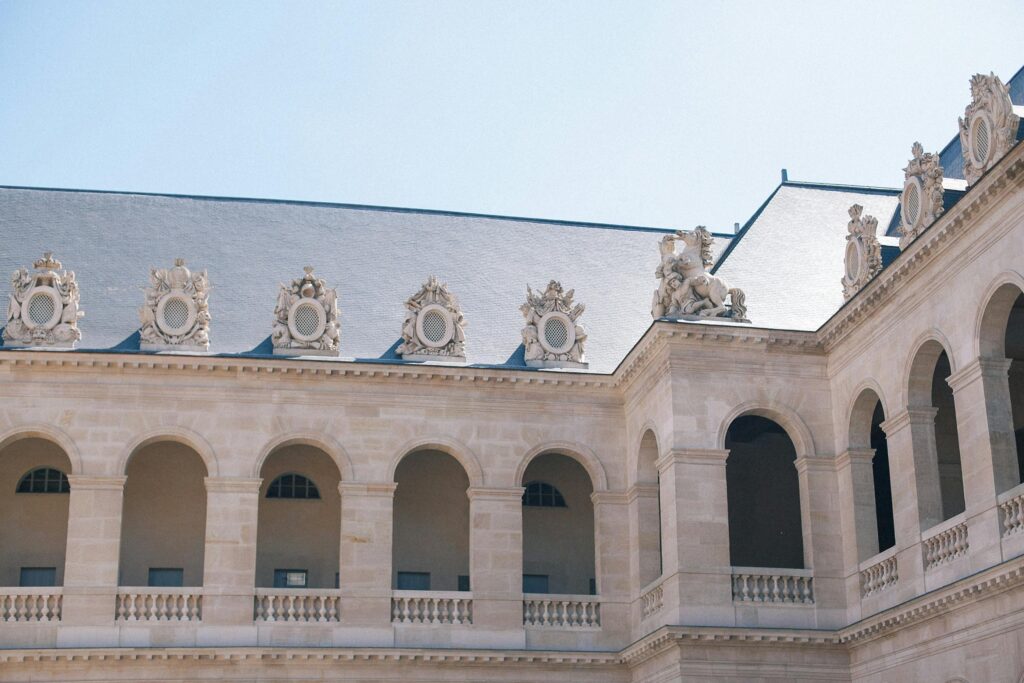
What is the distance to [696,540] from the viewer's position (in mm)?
26703

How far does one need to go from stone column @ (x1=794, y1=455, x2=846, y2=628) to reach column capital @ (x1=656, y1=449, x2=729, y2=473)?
4.66 ft

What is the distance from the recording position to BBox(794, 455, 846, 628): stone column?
26672 millimetres

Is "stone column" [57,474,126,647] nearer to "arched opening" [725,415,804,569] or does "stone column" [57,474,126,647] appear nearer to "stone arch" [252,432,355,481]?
"stone arch" [252,432,355,481]

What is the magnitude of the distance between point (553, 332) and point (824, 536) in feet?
22.3

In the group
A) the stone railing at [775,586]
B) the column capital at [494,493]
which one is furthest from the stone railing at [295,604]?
the stone railing at [775,586]

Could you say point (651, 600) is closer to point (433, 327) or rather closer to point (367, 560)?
point (367, 560)

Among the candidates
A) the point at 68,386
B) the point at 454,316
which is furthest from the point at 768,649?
the point at 68,386

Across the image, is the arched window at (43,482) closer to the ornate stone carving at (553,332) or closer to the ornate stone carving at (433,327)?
the ornate stone carving at (433,327)

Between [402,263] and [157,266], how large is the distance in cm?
511

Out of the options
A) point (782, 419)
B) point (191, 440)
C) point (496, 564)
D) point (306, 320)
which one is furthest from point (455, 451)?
point (782, 419)

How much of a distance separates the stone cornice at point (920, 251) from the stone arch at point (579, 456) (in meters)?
4.97

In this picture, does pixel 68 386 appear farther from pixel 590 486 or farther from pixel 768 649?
pixel 768 649

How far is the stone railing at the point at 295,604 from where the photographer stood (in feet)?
92.5

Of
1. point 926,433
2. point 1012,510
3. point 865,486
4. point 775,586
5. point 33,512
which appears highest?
point 33,512
